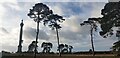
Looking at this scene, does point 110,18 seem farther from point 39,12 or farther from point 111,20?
point 39,12

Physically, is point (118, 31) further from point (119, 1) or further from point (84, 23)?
point (84, 23)

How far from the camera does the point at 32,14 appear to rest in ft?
152

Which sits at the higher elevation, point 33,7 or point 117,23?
point 33,7

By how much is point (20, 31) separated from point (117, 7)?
42.4 metres

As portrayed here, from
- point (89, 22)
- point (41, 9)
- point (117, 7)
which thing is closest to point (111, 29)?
point (117, 7)

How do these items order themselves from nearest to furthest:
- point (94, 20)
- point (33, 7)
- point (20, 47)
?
1. point (33, 7)
2. point (94, 20)
3. point (20, 47)

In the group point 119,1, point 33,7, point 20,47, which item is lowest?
point 20,47

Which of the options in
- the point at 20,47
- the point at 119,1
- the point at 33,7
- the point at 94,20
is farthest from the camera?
the point at 20,47

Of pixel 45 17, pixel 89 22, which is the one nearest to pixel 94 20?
pixel 89 22

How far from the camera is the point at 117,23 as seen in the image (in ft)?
92.1

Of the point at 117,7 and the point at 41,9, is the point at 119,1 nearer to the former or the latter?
the point at 117,7

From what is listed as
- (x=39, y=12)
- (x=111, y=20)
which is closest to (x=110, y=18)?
(x=111, y=20)

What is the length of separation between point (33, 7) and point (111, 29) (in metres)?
20.8

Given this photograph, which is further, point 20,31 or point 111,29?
point 20,31
